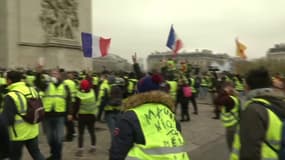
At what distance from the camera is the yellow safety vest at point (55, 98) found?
836 centimetres

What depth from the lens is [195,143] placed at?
36.6 feet

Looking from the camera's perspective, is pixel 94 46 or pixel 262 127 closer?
pixel 262 127

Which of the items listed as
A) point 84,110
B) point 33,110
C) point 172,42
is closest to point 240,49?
point 172,42

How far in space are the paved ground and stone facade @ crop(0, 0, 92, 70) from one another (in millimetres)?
10675

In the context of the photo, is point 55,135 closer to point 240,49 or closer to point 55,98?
point 55,98

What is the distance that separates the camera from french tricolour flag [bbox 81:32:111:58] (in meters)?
17.6

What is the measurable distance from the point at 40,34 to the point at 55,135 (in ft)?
55.3

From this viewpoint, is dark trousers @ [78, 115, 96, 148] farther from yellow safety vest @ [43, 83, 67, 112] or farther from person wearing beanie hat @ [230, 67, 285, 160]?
person wearing beanie hat @ [230, 67, 285, 160]

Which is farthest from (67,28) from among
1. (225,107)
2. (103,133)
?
(225,107)

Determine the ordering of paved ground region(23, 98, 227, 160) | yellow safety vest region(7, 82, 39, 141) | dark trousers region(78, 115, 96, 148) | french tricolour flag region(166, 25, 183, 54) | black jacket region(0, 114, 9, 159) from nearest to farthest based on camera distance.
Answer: black jacket region(0, 114, 9, 159) < yellow safety vest region(7, 82, 39, 141) < paved ground region(23, 98, 227, 160) < dark trousers region(78, 115, 96, 148) < french tricolour flag region(166, 25, 183, 54)

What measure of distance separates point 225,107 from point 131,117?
4.44 metres

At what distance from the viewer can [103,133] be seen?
12148 millimetres

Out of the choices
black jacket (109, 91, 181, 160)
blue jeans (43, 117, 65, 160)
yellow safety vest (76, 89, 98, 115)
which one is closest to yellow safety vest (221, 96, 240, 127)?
blue jeans (43, 117, 65, 160)

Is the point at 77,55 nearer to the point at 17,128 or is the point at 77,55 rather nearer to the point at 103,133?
the point at 103,133
